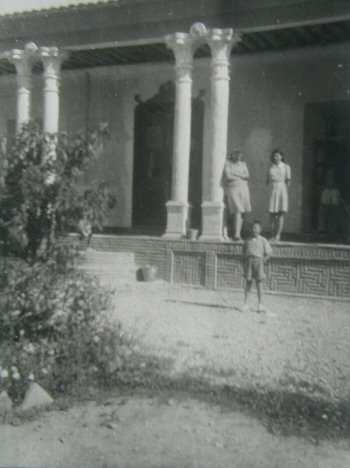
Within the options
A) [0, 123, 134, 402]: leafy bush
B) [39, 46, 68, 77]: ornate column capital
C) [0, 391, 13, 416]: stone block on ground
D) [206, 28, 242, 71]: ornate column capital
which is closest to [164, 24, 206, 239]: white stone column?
[206, 28, 242, 71]: ornate column capital

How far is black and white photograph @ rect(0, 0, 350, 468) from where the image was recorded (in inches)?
183

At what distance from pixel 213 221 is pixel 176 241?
2.36 ft

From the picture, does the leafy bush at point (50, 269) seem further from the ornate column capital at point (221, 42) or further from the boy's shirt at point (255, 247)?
the ornate column capital at point (221, 42)

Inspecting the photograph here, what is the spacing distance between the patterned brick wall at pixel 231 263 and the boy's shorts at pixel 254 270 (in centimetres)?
126

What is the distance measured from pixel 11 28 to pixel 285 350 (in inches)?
377

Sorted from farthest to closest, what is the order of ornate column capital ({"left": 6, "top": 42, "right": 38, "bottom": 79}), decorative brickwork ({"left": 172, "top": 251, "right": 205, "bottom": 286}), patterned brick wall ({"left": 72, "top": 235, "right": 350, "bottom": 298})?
ornate column capital ({"left": 6, "top": 42, "right": 38, "bottom": 79})
decorative brickwork ({"left": 172, "top": 251, "right": 205, "bottom": 286})
patterned brick wall ({"left": 72, "top": 235, "right": 350, "bottom": 298})

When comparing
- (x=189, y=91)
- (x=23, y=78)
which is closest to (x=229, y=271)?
(x=189, y=91)

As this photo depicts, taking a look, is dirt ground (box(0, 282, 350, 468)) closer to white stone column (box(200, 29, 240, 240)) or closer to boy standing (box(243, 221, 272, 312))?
boy standing (box(243, 221, 272, 312))

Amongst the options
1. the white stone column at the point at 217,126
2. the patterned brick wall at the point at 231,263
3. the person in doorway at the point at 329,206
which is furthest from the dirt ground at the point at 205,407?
the person in doorway at the point at 329,206

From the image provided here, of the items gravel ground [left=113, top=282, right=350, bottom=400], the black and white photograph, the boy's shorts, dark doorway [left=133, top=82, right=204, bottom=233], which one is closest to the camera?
the black and white photograph

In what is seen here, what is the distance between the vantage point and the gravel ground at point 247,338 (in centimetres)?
567

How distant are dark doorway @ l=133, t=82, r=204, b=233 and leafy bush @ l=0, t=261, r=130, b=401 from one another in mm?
8284

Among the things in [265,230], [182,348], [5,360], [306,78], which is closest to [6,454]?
[5,360]

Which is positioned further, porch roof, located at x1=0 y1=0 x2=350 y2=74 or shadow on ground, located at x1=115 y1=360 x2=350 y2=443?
porch roof, located at x1=0 y1=0 x2=350 y2=74
